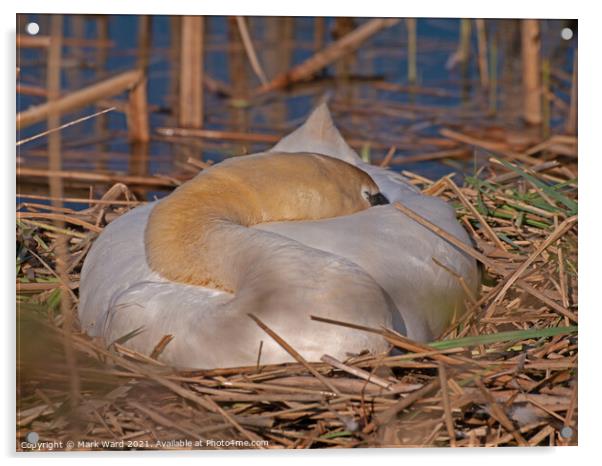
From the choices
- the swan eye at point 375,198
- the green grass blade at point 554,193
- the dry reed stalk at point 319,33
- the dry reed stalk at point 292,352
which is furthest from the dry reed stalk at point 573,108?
the dry reed stalk at point 292,352

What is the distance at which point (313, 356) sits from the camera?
2.84m

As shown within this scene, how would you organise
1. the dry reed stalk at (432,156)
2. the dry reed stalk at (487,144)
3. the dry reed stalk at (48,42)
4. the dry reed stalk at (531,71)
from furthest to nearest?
the dry reed stalk at (432,156), the dry reed stalk at (487,144), the dry reed stalk at (531,71), the dry reed stalk at (48,42)

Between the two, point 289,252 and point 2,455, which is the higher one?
point 289,252

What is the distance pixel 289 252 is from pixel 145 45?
4.98ft

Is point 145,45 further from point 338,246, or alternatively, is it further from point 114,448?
point 114,448

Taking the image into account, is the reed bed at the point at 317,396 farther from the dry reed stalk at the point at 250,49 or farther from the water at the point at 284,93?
the dry reed stalk at the point at 250,49

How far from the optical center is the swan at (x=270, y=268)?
2.86 m

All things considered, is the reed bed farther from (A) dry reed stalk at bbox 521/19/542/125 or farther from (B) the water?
(A) dry reed stalk at bbox 521/19/542/125

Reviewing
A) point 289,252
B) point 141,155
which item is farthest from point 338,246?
point 141,155

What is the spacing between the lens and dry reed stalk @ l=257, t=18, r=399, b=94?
4617 mm

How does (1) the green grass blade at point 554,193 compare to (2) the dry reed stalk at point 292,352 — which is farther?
(1) the green grass blade at point 554,193

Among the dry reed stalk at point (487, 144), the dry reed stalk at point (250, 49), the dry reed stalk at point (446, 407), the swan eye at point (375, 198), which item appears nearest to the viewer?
the dry reed stalk at point (446, 407)

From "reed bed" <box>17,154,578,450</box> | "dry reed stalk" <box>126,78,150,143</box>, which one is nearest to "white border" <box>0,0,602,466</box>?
"reed bed" <box>17,154,578,450</box>

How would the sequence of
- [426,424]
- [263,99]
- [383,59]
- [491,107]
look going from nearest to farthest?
1. [426,424]
2. [491,107]
3. [383,59]
4. [263,99]
